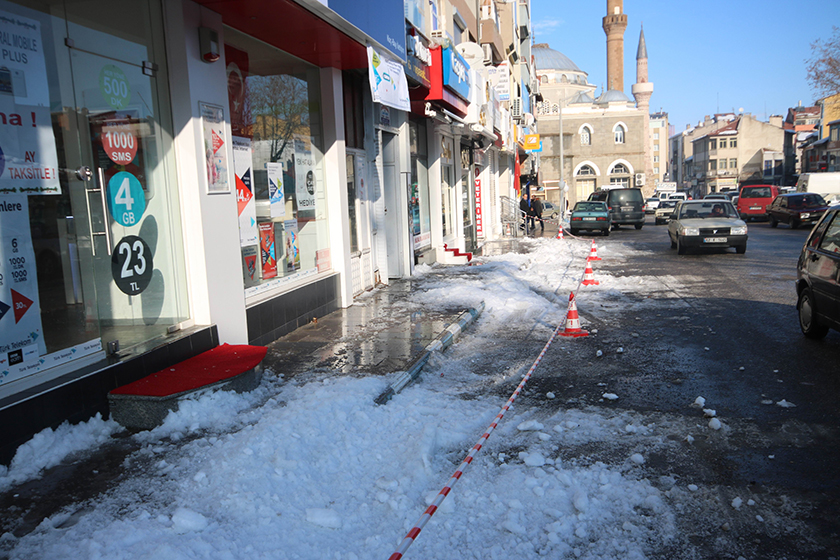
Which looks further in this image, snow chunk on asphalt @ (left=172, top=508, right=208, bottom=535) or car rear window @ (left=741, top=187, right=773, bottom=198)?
car rear window @ (left=741, top=187, right=773, bottom=198)

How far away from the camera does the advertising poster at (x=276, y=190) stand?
838 centimetres

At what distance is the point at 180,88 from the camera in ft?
20.4

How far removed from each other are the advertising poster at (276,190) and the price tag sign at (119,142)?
101 inches

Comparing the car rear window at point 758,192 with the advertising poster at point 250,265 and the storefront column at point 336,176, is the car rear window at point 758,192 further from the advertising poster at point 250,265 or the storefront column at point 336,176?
the advertising poster at point 250,265

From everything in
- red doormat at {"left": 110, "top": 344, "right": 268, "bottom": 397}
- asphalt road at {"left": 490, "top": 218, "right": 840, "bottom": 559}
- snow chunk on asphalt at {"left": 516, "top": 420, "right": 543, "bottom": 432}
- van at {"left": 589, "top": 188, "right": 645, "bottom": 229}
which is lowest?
asphalt road at {"left": 490, "top": 218, "right": 840, "bottom": 559}

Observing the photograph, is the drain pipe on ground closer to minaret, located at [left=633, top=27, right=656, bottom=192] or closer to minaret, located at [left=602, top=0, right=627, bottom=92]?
minaret, located at [left=633, top=27, right=656, bottom=192]

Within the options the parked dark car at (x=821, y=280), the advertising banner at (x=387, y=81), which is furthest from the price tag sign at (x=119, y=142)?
the parked dark car at (x=821, y=280)

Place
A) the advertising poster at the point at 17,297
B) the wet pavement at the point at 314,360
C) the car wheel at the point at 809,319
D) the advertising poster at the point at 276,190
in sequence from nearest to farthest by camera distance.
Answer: the wet pavement at the point at 314,360
the advertising poster at the point at 17,297
the car wheel at the point at 809,319
the advertising poster at the point at 276,190

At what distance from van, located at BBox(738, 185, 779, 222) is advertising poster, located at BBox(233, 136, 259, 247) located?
34273 millimetres

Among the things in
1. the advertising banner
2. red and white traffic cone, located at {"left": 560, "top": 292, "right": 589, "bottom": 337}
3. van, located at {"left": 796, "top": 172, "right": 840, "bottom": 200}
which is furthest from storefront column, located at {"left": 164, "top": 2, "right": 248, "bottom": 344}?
van, located at {"left": 796, "top": 172, "right": 840, "bottom": 200}

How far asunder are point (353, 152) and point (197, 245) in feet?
17.8

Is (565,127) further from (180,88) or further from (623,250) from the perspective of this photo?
(180,88)

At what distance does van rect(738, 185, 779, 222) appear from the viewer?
117 ft

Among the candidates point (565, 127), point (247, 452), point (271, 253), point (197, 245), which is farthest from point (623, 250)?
point (565, 127)
